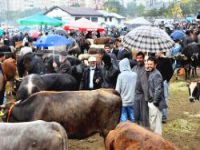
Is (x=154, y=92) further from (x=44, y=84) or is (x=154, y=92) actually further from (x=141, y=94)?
(x=44, y=84)

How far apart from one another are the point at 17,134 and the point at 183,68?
477 inches

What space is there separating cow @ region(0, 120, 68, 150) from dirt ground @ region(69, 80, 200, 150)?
2952 millimetres

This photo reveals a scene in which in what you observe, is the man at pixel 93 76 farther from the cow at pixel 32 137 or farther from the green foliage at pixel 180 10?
the green foliage at pixel 180 10

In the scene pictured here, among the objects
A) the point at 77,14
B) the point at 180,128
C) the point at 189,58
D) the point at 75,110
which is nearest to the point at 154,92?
the point at 75,110

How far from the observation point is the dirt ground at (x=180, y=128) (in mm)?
9094

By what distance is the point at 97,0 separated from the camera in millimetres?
160000

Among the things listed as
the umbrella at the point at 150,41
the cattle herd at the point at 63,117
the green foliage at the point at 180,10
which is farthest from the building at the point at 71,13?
the umbrella at the point at 150,41

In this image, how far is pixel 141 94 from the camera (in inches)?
312

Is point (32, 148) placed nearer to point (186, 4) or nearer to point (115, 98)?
point (115, 98)

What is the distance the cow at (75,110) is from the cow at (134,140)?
1.93m

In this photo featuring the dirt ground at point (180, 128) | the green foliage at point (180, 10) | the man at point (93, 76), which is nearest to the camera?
the dirt ground at point (180, 128)

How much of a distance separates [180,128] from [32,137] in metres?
5.33

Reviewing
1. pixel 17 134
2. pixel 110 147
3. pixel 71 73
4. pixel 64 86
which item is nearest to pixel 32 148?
pixel 17 134

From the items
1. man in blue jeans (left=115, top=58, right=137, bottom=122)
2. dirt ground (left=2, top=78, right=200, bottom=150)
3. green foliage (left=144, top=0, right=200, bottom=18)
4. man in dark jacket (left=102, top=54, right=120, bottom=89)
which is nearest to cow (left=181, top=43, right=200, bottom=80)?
dirt ground (left=2, top=78, right=200, bottom=150)
